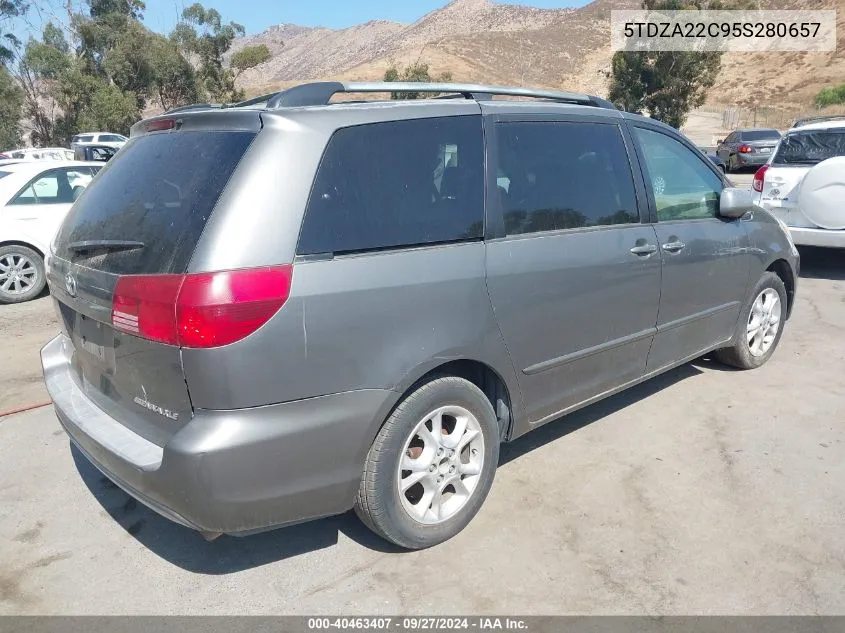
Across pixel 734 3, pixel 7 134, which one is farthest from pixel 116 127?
pixel 734 3

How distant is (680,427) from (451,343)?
6.67 feet

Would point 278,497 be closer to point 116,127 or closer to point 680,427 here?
point 680,427

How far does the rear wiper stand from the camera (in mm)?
2555

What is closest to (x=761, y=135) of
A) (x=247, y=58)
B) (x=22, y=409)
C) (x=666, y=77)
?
(x=666, y=77)

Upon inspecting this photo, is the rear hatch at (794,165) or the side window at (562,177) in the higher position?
the side window at (562,177)

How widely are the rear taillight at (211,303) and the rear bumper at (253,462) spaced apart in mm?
276

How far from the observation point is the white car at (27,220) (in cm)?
775

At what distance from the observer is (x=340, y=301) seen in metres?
2.45

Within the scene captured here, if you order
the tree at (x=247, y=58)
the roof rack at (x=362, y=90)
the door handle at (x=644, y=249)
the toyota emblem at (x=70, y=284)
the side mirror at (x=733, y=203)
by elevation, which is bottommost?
the door handle at (x=644, y=249)

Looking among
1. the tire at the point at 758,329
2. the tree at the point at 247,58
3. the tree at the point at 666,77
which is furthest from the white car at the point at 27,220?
the tree at the point at 247,58

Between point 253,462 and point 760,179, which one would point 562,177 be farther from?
point 760,179

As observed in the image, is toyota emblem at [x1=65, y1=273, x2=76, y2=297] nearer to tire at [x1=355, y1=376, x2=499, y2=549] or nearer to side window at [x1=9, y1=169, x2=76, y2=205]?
tire at [x1=355, y1=376, x2=499, y2=549]

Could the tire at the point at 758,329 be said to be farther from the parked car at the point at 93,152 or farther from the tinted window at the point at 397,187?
the parked car at the point at 93,152

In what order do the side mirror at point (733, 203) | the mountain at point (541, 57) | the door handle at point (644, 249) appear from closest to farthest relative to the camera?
the door handle at point (644, 249)
the side mirror at point (733, 203)
the mountain at point (541, 57)
